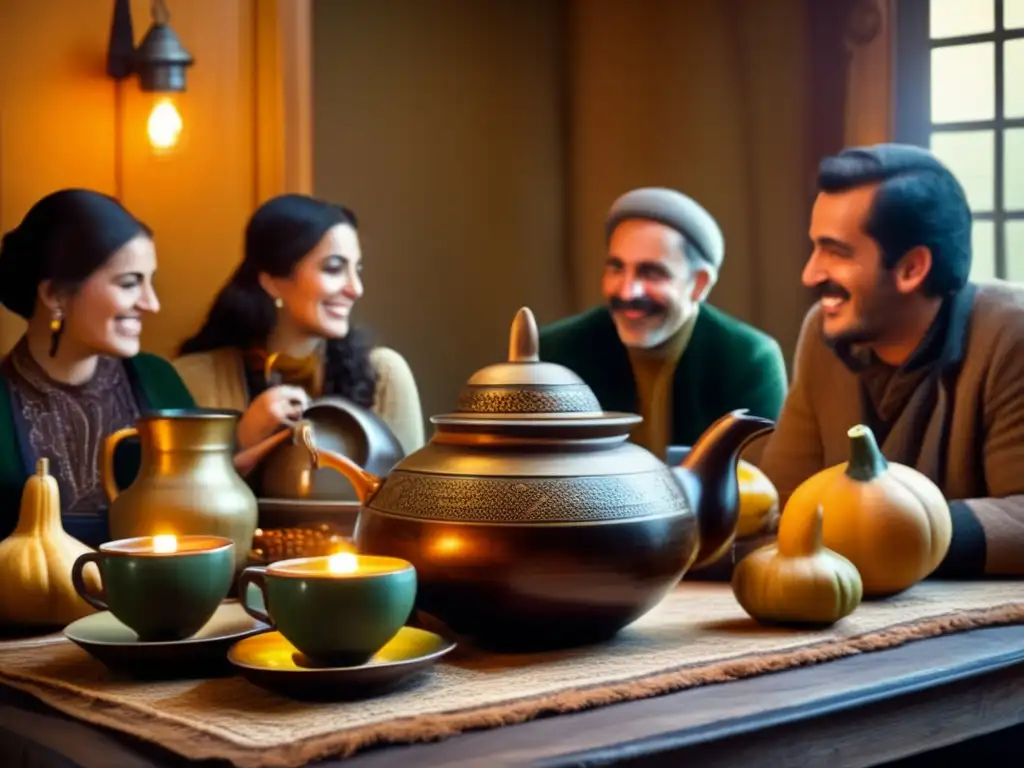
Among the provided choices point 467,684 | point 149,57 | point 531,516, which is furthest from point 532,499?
point 149,57

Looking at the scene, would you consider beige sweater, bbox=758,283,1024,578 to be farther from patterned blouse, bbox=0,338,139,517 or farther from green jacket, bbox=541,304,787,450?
patterned blouse, bbox=0,338,139,517

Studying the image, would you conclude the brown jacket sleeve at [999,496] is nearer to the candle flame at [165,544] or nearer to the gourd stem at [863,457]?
the gourd stem at [863,457]

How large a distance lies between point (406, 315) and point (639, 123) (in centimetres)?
61

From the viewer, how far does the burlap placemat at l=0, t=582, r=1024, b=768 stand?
804 millimetres

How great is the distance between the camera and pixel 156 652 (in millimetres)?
950

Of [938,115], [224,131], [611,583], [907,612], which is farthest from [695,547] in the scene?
[938,115]

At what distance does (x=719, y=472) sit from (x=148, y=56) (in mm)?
1183

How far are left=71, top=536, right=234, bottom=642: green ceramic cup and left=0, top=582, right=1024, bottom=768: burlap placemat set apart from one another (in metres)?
0.05

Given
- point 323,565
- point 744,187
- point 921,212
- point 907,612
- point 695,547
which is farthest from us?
point 744,187

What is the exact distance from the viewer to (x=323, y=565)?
963mm

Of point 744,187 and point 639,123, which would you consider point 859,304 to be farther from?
point 639,123

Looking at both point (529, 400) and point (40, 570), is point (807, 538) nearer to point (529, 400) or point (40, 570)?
point (529, 400)

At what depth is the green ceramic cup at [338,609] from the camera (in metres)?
0.88

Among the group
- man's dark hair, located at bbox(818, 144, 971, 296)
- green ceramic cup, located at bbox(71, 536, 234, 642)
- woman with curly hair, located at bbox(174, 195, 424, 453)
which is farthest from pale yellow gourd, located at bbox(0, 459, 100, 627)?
man's dark hair, located at bbox(818, 144, 971, 296)
